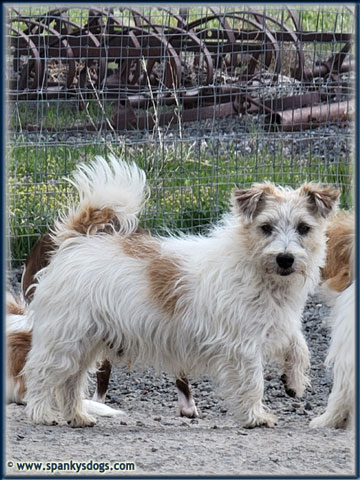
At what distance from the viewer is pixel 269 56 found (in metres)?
12.9

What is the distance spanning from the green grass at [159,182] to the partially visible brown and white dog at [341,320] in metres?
2.67

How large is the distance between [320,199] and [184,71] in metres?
7.33

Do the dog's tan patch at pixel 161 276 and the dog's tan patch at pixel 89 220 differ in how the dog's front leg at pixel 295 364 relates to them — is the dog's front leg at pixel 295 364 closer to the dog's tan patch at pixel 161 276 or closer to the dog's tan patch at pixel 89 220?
the dog's tan patch at pixel 161 276

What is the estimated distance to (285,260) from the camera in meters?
5.63

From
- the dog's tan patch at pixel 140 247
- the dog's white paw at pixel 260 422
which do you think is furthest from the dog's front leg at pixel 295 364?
the dog's tan patch at pixel 140 247

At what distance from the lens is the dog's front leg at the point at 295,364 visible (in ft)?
19.9

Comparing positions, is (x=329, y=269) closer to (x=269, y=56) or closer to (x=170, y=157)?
(x=170, y=157)

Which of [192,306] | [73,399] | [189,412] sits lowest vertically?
[189,412]

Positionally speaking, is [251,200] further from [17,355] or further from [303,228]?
[17,355]

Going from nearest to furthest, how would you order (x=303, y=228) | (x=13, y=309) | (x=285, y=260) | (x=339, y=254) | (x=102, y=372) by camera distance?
(x=285, y=260) → (x=303, y=228) → (x=339, y=254) → (x=102, y=372) → (x=13, y=309)


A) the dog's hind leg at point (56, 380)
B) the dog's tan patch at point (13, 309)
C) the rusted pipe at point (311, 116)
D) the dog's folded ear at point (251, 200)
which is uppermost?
the rusted pipe at point (311, 116)

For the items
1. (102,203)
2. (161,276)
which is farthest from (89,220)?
(161,276)

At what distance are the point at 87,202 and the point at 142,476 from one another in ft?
7.68

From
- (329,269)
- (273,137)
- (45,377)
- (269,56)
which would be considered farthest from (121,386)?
(269,56)
